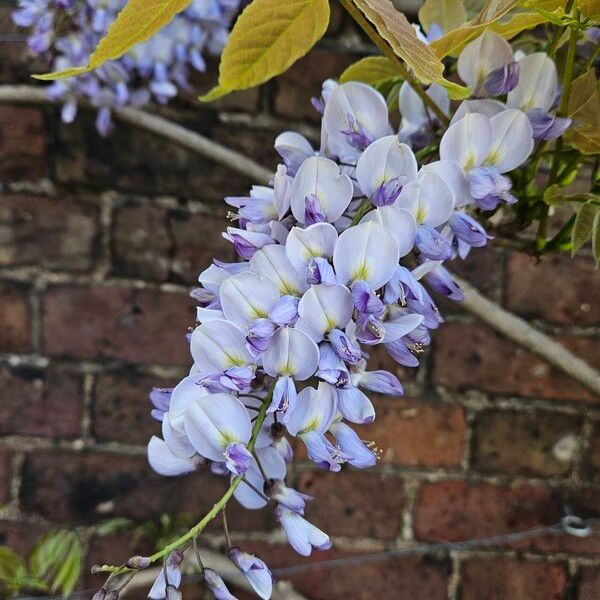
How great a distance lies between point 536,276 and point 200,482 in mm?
399

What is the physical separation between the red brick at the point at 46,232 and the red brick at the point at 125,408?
4.8 inches

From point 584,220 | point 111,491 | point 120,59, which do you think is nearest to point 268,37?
point 584,220

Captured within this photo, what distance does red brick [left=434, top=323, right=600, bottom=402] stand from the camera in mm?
670

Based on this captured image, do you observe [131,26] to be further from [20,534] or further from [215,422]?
[20,534]

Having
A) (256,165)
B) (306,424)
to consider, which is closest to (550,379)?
(256,165)

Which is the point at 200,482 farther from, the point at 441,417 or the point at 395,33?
the point at 395,33

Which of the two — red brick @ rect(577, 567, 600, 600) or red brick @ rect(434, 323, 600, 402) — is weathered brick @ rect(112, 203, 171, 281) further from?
red brick @ rect(577, 567, 600, 600)

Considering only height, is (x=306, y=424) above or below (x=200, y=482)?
above

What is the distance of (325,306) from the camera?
26cm

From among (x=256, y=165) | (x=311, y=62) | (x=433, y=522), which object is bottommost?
(x=433, y=522)

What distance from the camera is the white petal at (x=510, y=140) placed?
297mm

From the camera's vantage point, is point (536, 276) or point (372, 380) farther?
point (536, 276)

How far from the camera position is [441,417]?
691mm

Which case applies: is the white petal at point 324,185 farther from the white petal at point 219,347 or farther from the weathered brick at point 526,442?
the weathered brick at point 526,442
